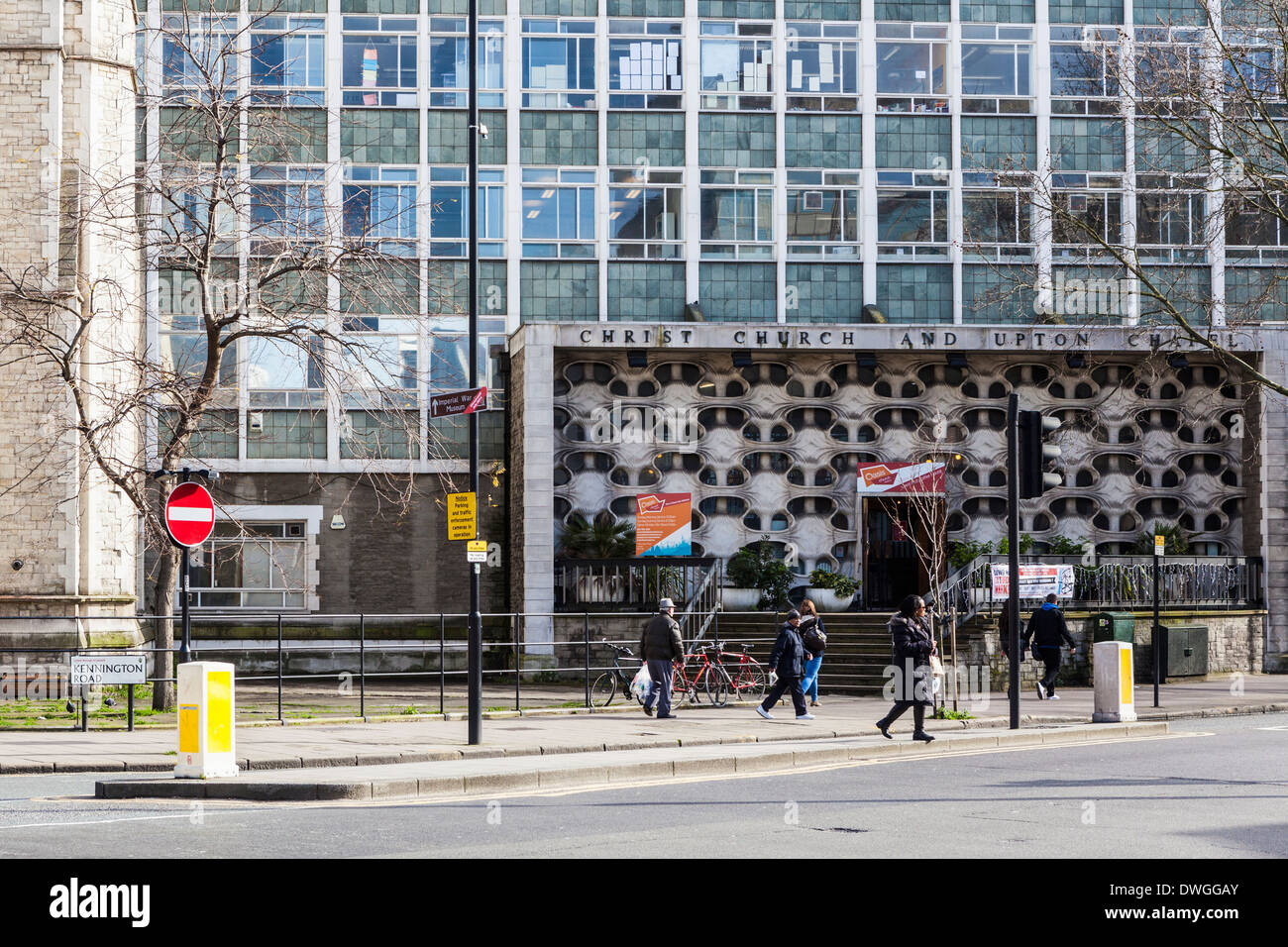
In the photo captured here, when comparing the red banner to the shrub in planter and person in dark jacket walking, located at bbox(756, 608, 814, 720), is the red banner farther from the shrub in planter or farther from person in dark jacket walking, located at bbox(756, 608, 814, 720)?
person in dark jacket walking, located at bbox(756, 608, 814, 720)

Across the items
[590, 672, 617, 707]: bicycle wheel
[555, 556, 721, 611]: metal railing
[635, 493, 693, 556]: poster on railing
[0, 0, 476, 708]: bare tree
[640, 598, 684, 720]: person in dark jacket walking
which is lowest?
[590, 672, 617, 707]: bicycle wheel

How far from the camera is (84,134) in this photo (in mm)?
26969

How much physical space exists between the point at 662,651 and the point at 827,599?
11054 millimetres

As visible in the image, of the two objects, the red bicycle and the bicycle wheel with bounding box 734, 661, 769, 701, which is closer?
the red bicycle

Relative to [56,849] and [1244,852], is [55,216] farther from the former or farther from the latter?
[1244,852]

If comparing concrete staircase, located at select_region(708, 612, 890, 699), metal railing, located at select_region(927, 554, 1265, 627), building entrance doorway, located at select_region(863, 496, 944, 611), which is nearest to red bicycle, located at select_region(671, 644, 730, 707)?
concrete staircase, located at select_region(708, 612, 890, 699)

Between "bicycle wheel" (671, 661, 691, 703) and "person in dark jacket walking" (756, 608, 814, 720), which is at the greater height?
"person in dark jacket walking" (756, 608, 814, 720)

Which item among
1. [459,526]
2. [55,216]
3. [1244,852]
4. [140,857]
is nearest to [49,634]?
[55,216]

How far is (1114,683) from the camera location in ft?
69.7

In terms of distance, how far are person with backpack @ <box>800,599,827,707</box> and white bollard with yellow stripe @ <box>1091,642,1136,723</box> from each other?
4363mm

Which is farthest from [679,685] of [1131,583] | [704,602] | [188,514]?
[1131,583]

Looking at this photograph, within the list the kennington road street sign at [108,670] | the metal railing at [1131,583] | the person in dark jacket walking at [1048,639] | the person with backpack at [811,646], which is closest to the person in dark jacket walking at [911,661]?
the person with backpack at [811,646]

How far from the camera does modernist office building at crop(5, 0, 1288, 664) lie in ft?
112

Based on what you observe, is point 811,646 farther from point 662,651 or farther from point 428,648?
point 428,648
